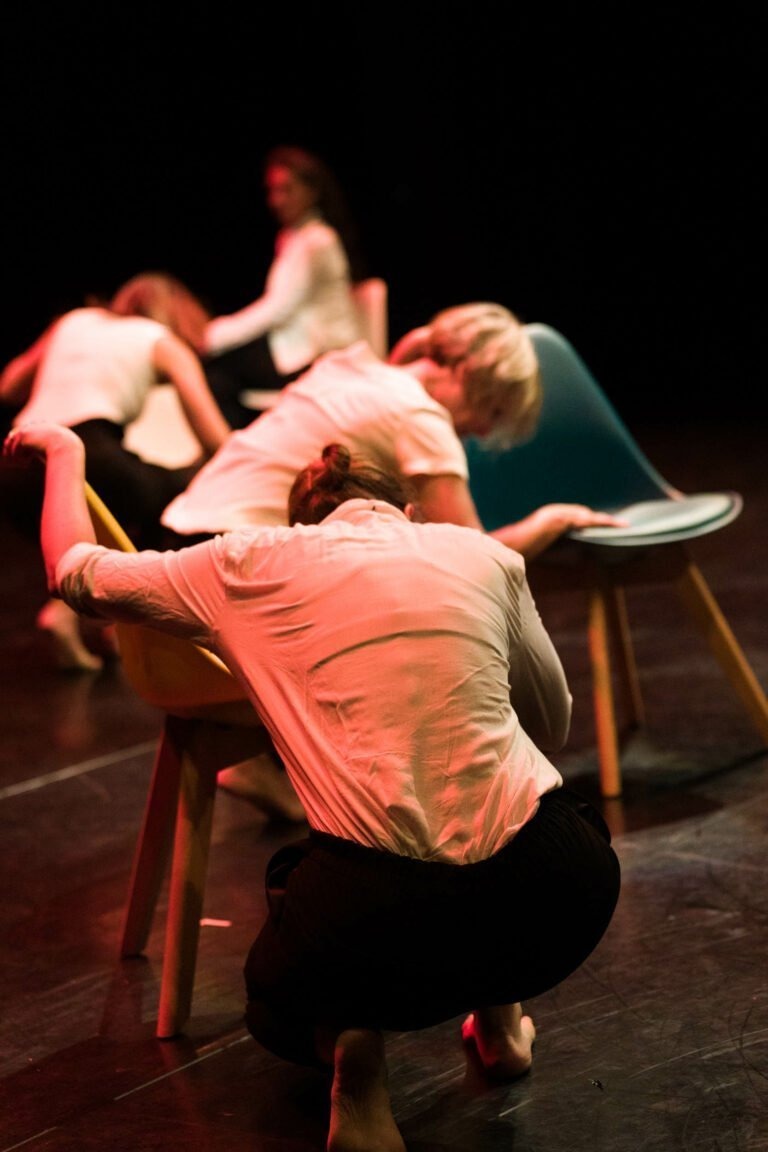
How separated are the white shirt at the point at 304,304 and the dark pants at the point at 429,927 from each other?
3911mm

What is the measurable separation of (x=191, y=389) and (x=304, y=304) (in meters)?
2.24

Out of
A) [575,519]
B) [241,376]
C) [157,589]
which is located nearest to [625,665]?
[575,519]

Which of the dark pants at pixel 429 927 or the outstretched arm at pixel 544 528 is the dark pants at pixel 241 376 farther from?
the dark pants at pixel 429 927

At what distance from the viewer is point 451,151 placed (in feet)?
28.2

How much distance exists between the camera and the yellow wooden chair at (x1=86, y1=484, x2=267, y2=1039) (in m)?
2.18

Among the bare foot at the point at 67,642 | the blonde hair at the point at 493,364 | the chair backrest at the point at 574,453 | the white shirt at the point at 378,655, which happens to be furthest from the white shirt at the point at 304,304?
the white shirt at the point at 378,655

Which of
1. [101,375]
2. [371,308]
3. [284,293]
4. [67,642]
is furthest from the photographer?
[371,308]

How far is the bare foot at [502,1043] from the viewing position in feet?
6.33

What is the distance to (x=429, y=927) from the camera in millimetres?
1658

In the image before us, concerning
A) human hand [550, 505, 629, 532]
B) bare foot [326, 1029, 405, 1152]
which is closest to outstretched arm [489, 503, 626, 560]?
human hand [550, 505, 629, 532]

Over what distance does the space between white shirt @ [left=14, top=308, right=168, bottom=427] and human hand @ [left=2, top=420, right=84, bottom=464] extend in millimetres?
1435

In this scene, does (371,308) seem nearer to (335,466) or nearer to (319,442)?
(319,442)

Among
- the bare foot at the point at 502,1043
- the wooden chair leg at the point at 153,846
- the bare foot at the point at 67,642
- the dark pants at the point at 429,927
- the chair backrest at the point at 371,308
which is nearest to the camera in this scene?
the dark pants at the point at 429,927

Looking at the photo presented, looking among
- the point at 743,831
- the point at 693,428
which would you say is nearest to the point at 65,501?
the point at 743,831
